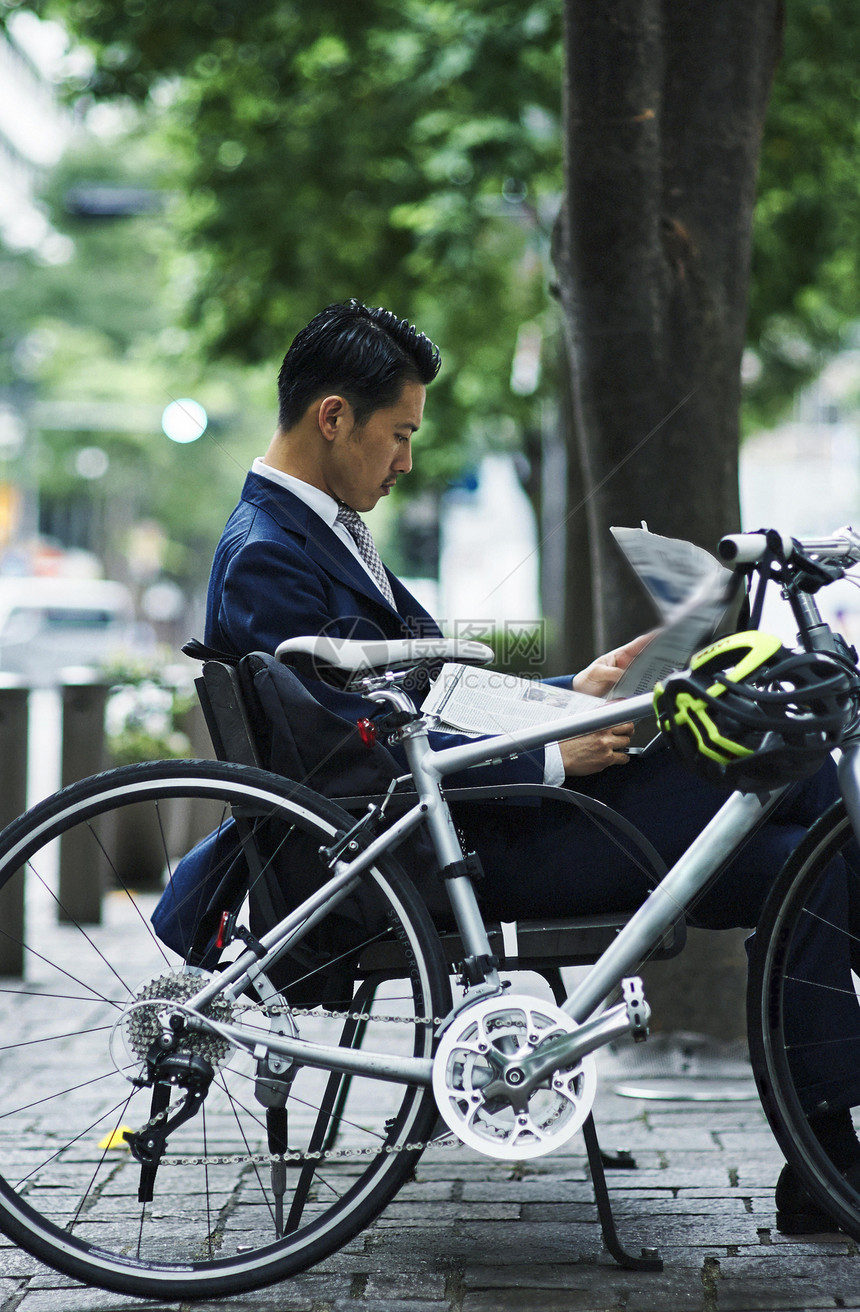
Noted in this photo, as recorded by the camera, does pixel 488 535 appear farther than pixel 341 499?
Yes

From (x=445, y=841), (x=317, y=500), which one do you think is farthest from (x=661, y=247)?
(x=445, y=841)

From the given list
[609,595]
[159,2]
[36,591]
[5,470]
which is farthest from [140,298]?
[609,595]

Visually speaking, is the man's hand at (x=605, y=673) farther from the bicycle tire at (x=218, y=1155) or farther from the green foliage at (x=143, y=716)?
the green foliage at (x=143, y=716)

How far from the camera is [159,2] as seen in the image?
25.8 feet

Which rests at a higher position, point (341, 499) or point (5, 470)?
point (5, 470)

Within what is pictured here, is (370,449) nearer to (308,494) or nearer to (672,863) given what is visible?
(308,494)

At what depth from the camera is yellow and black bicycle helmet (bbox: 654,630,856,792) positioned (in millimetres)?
2188

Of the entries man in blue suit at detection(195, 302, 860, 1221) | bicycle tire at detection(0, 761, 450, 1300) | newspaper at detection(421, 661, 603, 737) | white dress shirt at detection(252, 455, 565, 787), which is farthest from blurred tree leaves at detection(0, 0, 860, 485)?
bicycle tire at detection(0, 761, 450, 1300)

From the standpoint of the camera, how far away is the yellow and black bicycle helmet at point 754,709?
219cm

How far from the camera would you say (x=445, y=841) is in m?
2.39

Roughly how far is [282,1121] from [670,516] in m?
2.08

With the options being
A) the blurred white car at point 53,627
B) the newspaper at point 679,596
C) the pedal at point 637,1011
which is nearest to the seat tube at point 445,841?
the pedal at point 637,1011

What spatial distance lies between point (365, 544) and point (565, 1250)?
140cm

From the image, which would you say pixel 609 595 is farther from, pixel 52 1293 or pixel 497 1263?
pixel 52 1293
